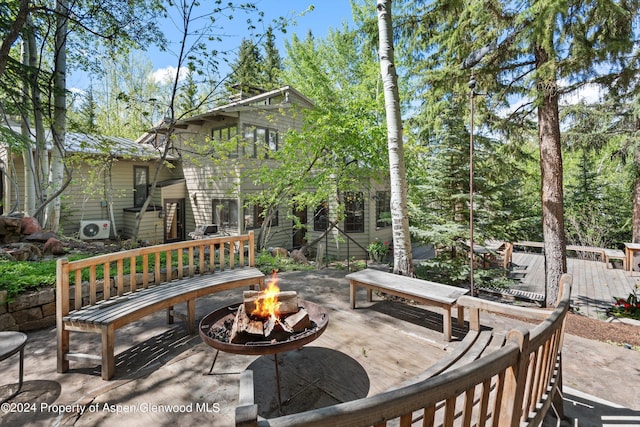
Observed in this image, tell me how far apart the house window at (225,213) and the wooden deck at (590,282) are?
9.43m

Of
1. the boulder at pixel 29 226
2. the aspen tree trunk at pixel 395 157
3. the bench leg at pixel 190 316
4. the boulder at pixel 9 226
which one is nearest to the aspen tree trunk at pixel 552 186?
the aspen tree trunk at pixel 395 157

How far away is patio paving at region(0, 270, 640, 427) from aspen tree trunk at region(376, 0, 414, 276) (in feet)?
3.75

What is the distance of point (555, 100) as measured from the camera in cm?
577

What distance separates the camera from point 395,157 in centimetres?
464

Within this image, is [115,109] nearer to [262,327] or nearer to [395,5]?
[395,5]

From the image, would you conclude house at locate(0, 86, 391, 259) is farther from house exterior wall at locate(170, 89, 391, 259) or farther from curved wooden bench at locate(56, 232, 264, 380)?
curved wooden bench at locate(56, 232, 264, 380)

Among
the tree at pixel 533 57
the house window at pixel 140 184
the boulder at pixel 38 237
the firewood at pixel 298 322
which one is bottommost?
the firewood at pixel 298 322

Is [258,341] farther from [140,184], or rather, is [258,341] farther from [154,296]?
→ [140,184]

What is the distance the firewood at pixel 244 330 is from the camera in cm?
230

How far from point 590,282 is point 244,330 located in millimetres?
10201

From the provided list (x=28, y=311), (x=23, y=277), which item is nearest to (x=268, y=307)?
(x=28, y=311)

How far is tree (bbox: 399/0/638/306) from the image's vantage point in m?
4.60

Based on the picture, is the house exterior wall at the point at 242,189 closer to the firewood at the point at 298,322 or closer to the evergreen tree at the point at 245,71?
the evergreen tree at the point at 245,71

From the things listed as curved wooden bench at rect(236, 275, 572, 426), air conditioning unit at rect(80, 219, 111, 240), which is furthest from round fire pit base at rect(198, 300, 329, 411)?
air conditioning unit at rect(80, 219, 111, 240)
